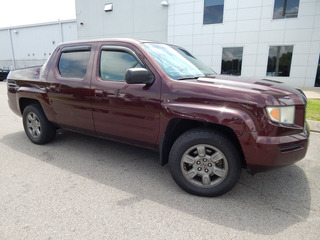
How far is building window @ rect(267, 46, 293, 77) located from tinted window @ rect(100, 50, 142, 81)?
46.4ft

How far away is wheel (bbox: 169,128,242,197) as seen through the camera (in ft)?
8.36

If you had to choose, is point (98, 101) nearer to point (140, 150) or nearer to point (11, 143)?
point (140, 150)

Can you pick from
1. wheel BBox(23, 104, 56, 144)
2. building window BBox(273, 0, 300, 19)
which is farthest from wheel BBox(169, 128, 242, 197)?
building window BBox(273, 0, 300, 19)

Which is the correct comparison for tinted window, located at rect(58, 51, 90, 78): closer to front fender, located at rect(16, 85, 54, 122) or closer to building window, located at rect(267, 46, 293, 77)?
front fender, located at rect(16, 85, 54, 122)

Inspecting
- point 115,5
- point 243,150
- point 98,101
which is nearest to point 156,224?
point 243,150

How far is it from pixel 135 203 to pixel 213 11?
15.8 metres

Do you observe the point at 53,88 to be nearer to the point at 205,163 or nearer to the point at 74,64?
the point at 74,64

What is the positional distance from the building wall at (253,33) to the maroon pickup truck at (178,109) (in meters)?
13.0

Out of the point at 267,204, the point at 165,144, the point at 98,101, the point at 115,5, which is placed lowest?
the point at 267,204

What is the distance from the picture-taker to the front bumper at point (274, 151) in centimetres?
232

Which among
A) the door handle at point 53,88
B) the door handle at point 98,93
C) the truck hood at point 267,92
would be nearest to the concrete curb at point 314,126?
the truck hood at point 267,92

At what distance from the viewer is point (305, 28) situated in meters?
13.6

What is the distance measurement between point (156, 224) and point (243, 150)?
1182mm

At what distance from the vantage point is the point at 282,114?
2.37 meters
